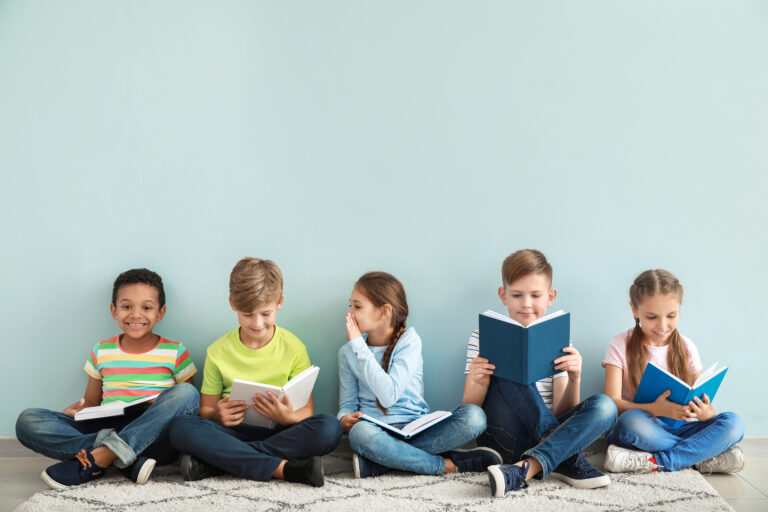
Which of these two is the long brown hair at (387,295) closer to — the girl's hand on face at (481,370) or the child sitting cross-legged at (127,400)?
the girl's hand on face at (481,370)

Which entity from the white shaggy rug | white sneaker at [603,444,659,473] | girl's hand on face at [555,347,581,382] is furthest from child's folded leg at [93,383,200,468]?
white sneaker at [603,444,659,473]

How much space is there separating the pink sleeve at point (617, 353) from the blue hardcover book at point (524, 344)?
340 mm

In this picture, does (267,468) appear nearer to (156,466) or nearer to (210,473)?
(210,473)

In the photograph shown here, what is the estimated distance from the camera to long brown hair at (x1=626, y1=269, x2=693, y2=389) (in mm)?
2342

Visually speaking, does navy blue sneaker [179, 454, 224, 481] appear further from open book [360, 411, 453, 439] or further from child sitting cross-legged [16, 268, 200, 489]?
open book [360, 411, 453, 439]

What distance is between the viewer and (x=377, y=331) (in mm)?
2408

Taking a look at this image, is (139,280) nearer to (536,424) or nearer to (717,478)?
(536,424)

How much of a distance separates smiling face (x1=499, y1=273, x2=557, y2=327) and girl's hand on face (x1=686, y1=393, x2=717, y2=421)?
61cm


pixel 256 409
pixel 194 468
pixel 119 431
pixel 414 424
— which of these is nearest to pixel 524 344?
pixel 414 424

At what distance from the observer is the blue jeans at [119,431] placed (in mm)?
2090

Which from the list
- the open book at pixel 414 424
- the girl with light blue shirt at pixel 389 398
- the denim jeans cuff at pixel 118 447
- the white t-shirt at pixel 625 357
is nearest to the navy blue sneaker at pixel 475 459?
the girl with light blue shirt at pixel 389 398

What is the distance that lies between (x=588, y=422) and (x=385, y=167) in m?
1.25

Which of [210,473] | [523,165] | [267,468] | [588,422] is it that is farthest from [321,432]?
[523,165]

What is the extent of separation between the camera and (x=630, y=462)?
216 cm
